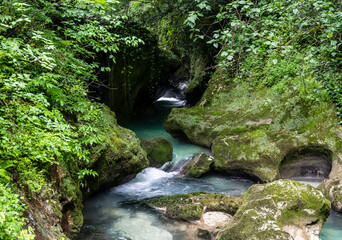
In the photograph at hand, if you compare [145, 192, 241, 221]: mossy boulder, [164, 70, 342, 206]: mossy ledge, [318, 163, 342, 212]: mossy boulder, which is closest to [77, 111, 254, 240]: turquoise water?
[145, 192, 241, 221]: mossy boulder

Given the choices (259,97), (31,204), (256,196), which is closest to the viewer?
(31,204)

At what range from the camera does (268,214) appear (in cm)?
445

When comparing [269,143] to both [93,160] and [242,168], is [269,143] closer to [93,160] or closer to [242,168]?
[242,168]

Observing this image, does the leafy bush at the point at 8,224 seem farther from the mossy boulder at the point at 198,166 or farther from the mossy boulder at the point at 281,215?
the mossy boulder at the point at 198,166

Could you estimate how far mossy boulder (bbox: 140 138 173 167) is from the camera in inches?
341

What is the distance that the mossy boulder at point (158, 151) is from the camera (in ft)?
28.4

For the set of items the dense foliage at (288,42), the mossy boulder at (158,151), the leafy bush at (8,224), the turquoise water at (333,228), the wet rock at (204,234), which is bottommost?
the turquoise water at (333,228)

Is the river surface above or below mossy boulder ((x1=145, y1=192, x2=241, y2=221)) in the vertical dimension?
below

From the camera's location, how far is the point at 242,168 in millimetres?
7637

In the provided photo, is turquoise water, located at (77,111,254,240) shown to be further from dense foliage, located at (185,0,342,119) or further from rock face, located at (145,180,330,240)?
dense foliage, located at (185,0,342,119)

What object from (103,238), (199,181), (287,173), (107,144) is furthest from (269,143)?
(103,238)

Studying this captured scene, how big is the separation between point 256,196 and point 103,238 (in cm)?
284

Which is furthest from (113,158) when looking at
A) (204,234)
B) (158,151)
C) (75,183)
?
(158,151)

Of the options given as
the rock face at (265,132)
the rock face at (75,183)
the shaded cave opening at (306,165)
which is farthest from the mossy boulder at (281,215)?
the shaded cave opening at (306,165)
